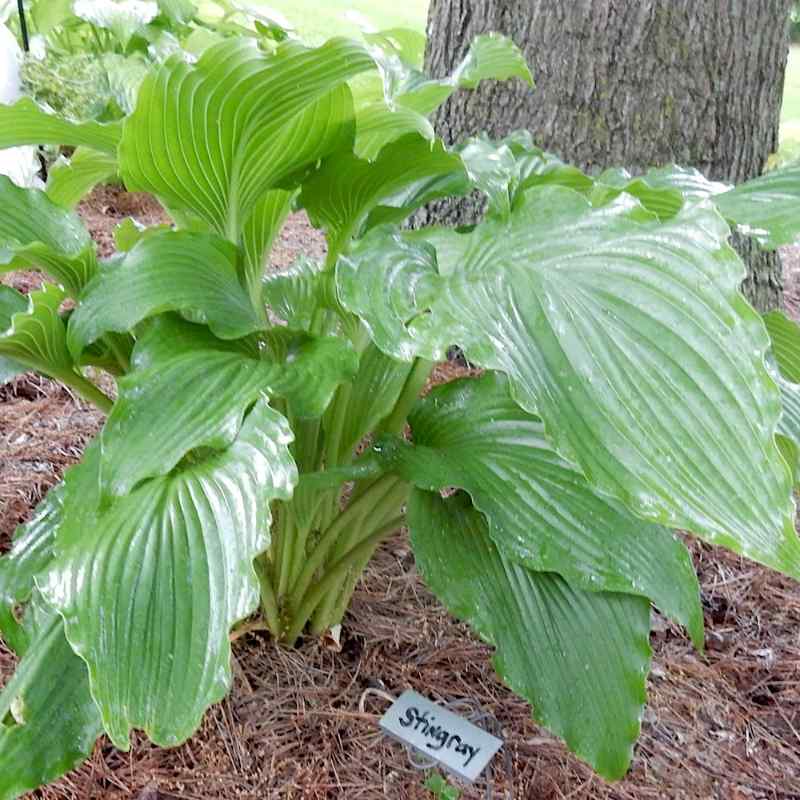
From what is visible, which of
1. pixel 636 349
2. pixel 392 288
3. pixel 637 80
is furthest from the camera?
pixel 637 80

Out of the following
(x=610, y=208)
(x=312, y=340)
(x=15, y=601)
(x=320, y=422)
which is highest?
(x=610, y=208)

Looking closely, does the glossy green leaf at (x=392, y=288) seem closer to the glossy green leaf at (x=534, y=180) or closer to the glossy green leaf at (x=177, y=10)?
the glossy green leaf at (x=534, y=180)

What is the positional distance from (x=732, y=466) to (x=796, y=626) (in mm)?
878

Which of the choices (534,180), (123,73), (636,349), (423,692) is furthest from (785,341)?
(123,73)

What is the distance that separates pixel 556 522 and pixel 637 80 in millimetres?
1085

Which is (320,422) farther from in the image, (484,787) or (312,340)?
(484,787)

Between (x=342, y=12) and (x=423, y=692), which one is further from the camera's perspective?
(x=342, y=12)

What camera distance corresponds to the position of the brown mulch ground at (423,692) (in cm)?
99

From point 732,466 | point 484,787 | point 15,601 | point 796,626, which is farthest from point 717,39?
point 15,601

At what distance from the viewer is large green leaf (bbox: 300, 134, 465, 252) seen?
0.94 meters

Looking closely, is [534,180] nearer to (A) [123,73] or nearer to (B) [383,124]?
(B) [383,124]

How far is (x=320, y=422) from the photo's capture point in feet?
3.46

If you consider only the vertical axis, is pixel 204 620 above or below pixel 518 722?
above

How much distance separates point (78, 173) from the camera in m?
1.16
